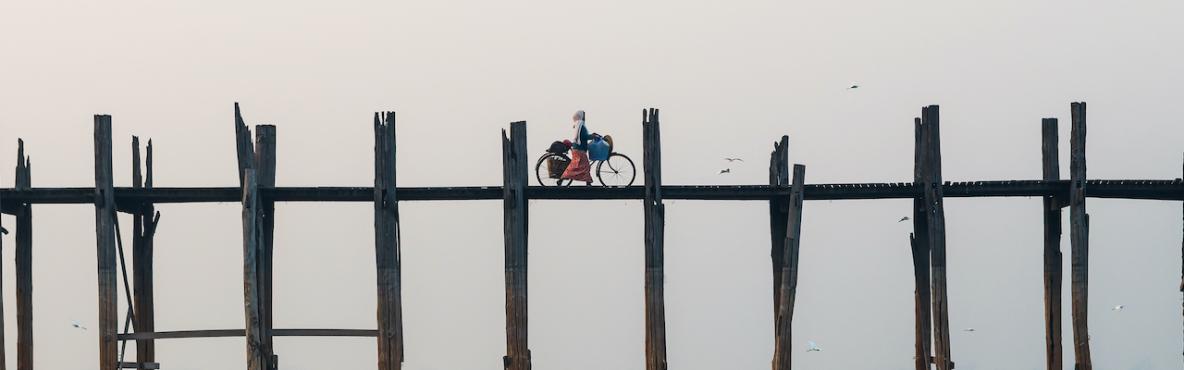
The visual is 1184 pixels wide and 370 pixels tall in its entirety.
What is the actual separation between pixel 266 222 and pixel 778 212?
602cm

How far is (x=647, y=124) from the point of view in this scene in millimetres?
26000

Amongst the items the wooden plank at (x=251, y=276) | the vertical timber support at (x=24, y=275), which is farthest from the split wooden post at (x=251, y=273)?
the vertical timber support at (x=24, y=275)

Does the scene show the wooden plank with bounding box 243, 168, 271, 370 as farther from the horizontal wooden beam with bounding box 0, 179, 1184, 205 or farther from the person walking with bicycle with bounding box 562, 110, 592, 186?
the person walking with bicycle with bounding box 562, 110, 592, 186

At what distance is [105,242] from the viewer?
26531mm

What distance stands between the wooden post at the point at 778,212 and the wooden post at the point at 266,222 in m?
5.83

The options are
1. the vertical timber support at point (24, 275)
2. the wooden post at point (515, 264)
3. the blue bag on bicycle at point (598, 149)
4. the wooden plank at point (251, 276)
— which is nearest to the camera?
the wooden post at point (515, 264)

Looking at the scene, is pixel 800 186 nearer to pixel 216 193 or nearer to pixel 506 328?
pixel 506 328

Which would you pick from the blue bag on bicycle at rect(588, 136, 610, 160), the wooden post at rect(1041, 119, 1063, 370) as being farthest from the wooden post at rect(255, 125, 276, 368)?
the wooden post at rect(1041, 119, 1063, 370)

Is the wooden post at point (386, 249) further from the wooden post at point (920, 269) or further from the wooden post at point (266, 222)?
the wooden post at point (920, 269)

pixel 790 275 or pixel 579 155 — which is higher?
pixel 579 155

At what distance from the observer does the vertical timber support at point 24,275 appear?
27.1 meters

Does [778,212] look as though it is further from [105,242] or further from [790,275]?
[105,242]

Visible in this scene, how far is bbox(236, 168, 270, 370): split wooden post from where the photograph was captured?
26281 millimetres

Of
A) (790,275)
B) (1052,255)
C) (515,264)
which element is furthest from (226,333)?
(1052,255)
